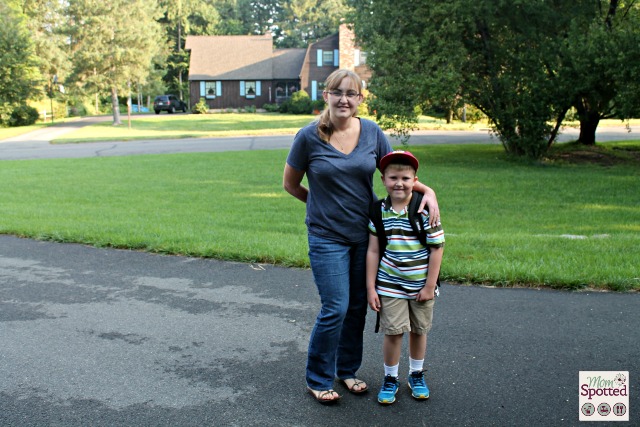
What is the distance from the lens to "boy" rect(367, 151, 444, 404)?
12.0ft

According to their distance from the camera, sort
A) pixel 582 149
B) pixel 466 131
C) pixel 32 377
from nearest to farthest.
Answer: pixel 32 377
pixel 582 149
pixel 466 131

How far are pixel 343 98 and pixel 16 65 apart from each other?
50.8 m

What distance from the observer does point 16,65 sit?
48094mm

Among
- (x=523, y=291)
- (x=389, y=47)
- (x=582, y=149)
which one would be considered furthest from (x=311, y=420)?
(x=582, y=149)

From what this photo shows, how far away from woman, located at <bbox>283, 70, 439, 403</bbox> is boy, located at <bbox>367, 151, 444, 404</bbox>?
11 centimetres

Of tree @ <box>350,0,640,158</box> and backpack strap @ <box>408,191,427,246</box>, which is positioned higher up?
tree @ <box>350,0,640,158</box>

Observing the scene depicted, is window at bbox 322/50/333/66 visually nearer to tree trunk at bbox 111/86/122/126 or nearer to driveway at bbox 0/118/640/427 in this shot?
tree trunk at bbox 111/86/122/126

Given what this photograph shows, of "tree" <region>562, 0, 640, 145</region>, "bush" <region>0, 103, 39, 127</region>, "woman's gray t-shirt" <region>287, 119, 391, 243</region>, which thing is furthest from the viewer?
"bush" <region>0, 103, 39, 127</region>

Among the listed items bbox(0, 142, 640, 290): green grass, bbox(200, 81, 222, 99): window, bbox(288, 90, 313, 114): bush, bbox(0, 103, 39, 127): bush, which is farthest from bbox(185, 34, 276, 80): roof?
bbox(0, 142, 640, 290): green grass

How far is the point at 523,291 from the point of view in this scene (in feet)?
19.9

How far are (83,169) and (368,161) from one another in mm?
17255

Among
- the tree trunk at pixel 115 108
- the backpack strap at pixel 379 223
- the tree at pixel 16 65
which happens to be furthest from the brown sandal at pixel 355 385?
the tree at pixel 16 65

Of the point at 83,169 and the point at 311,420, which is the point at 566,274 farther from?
the point at 83,169

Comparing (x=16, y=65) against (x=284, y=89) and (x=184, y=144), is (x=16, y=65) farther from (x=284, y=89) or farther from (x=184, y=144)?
(x=184, y=144)
